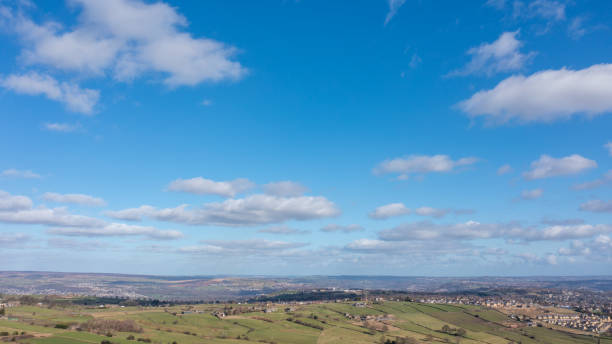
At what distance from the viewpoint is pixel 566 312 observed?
177875 millimetres

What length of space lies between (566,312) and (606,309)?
26.3 m

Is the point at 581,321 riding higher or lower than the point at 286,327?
lower

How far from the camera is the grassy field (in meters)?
95.6

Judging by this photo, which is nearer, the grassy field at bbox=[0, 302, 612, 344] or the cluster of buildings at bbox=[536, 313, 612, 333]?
the grassy field at bbox=[0, 302, 612, 344]

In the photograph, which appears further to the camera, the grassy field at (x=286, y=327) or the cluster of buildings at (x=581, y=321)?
the cluster of buildings at (x=581, y=321)

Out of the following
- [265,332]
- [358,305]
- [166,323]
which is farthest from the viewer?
[358,305]

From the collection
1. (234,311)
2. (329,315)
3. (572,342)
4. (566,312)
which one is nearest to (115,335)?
(234,311)

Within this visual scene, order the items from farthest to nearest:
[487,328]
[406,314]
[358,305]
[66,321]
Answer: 1. [358,305]
2. [406,314]
3. [487,328]
4. [66,321]

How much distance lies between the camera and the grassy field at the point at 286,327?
95562 millimetres

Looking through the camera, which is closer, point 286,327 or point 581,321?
point 286,327

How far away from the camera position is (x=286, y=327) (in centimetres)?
12975

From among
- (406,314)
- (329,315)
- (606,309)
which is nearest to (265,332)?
(329,315)

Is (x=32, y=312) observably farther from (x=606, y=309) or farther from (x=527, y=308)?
(x=606, y=309)

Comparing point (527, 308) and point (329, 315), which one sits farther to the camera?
point (527, 308)
